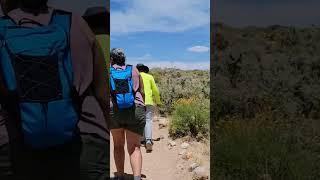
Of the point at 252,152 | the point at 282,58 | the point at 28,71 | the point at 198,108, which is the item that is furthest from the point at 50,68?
the point at 282,58

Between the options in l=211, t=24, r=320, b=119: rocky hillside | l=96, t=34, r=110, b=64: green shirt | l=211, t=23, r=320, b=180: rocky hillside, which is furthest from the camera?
l=211, t=24, r=320, b=119: rocky hillside

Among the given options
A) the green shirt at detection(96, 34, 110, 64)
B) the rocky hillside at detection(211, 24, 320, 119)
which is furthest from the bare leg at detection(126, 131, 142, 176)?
the rocky hillside at detection(211, 24, 320, 119)

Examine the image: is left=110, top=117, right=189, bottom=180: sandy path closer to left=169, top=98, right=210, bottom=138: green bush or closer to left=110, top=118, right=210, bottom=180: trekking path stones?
left=110, top=118, right=210, bottom=180: trekking path stones

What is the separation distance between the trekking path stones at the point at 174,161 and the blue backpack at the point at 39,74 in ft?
8.74

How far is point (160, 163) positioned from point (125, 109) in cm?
249

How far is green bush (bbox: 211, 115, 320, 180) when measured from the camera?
20.1 ft

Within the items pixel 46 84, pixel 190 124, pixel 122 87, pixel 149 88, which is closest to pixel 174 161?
pixel 149 88

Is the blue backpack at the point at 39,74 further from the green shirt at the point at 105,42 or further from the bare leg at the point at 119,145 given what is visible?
the bare leg at the point at 119,145

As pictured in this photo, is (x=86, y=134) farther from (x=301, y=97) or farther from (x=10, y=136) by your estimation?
(x=301, y=97)

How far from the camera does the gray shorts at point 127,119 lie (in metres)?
5.78

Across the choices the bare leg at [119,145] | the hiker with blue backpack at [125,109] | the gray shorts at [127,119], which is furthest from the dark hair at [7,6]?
the bare leg at [119,145]

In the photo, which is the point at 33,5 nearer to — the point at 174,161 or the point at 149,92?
the point at 149,92

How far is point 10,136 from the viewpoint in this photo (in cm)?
422

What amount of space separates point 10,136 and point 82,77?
2.39 ft
